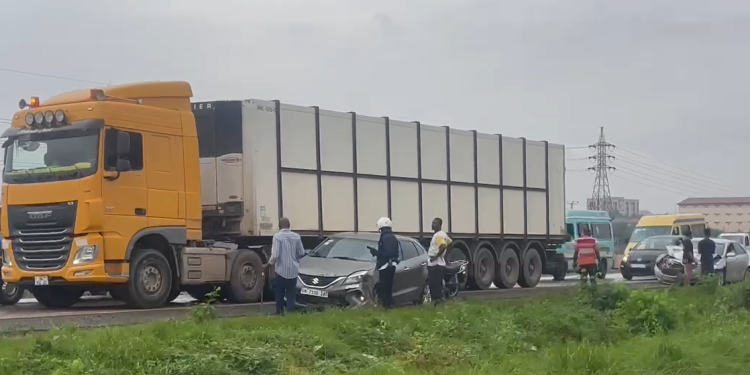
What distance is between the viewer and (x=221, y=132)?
1977 cm

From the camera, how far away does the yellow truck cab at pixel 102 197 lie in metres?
16.3

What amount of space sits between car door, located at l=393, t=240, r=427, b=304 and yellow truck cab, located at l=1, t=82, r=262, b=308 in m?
3.68

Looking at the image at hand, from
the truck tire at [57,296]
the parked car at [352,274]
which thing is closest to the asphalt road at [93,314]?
the truck tire at [57,296]

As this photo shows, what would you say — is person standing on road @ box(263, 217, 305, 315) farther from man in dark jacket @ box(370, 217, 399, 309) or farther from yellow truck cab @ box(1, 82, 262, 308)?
yellow truck cab @ box(1, 82, 262, 308)

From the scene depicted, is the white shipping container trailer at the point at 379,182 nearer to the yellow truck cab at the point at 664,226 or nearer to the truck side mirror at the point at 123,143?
the truck side mirror at the point at 123,143

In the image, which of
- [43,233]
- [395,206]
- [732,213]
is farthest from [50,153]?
[732,213]

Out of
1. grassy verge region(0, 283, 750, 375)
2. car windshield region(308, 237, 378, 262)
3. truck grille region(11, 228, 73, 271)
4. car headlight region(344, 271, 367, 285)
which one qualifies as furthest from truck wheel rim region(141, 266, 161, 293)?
grassy verge region(0, 283, 750, 375)

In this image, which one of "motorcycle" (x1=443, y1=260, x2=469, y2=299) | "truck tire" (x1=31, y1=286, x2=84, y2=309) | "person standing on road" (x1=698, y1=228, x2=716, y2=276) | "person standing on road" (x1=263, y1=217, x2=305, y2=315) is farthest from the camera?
"person standing on road" (x1=698, y1=228, x2=716, y2=276)

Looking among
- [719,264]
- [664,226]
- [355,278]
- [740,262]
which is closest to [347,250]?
[355,278]

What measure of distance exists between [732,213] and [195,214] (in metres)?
85.5

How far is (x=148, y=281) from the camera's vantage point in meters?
17.2

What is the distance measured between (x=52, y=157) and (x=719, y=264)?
20.3 meters

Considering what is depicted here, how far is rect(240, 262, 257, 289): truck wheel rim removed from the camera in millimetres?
19312

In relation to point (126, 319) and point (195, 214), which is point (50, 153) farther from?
point (126, 319)
